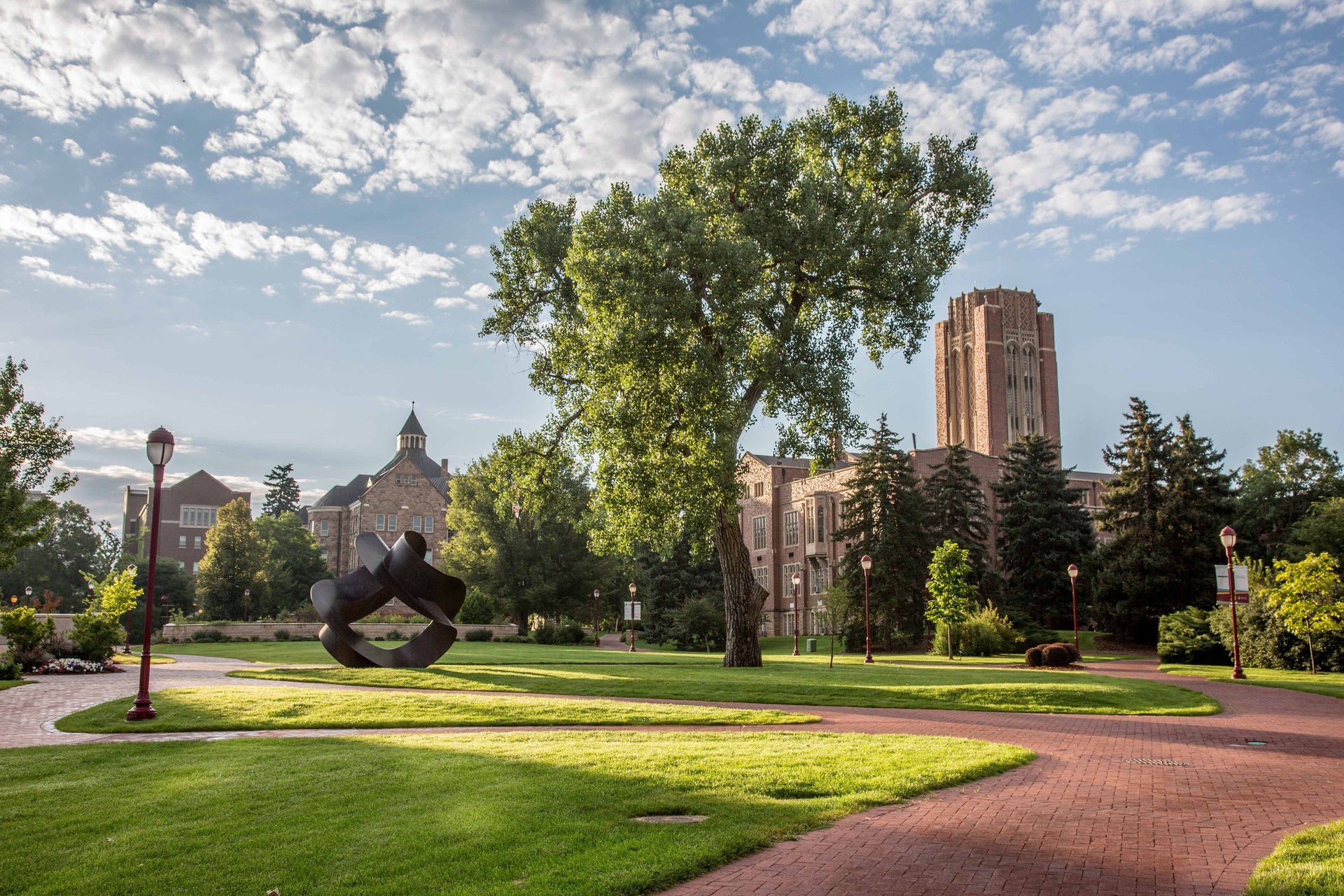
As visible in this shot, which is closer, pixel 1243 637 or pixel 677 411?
pixel 677 411

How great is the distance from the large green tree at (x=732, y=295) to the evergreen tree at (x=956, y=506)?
2614cm

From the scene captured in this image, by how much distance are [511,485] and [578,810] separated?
2218cm

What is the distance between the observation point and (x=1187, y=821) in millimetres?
7867

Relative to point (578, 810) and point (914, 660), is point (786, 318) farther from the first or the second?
point (578, 810)

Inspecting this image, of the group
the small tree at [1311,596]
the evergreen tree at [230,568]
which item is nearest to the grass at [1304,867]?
the small tree at [1311,596]

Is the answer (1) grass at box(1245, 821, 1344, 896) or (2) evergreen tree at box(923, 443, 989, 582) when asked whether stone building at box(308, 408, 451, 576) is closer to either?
(2) evergreen tree at box(923, 443, 989, 582)

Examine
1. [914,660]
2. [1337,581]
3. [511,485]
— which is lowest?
[914,660]

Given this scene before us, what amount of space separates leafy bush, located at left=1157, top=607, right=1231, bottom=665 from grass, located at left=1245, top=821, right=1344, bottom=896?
3043cm

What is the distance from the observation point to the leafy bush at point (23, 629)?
25.8 metres

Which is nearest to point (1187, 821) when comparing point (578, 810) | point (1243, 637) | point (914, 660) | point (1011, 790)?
point (1011, 790)

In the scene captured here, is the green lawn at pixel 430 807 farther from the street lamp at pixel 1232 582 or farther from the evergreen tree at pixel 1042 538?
the evergreen tree at pixel 1042 538

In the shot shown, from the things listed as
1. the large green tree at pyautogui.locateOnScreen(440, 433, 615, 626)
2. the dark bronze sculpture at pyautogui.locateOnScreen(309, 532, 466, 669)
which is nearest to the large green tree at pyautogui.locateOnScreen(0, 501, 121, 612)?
the large green tree at pyautogui.locateOnScreen(440, 433, 615, 626)

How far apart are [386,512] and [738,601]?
234 ft

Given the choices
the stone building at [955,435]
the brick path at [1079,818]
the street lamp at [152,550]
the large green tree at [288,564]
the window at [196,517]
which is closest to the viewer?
the brick path at [1079,818]
